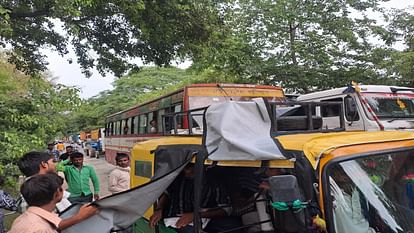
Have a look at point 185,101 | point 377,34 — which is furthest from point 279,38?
point 185,101

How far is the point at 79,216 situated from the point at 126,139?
15.9m

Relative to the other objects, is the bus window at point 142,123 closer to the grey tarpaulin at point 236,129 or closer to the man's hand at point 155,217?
the man's hand at point 155,217

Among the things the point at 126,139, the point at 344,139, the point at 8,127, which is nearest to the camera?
the point at 344,139

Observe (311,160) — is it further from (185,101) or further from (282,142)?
(185,101)

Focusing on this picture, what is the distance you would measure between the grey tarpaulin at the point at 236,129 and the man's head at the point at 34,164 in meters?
1.54

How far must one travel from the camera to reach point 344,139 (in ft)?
8.61

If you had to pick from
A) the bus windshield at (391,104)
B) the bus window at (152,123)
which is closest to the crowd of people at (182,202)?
the bus windshield at (391,104)

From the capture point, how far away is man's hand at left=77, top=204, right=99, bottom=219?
2948 millimetres

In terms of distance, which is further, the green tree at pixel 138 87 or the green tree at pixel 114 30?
the green tree at pixel 138 87

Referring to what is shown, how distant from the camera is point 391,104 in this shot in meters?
9.35

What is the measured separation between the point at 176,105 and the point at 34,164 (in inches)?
299

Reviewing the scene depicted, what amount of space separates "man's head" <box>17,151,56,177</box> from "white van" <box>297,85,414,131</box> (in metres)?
6.52

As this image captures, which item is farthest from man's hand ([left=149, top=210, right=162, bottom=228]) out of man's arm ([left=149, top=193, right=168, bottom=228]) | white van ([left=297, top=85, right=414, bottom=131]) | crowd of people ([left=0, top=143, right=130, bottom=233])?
white van ([left=297, top=85, right=414, bottom=131])

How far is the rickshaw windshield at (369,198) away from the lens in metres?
2.38
